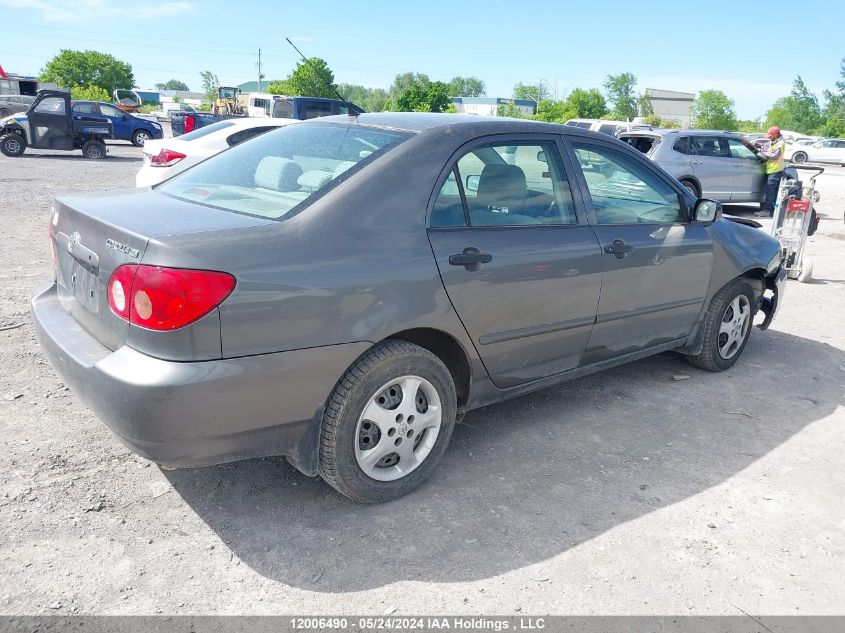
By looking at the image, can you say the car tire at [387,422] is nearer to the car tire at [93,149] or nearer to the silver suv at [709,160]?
the silver suv at [709,160]

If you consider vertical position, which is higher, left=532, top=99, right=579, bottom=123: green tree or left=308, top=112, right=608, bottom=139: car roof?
left=532, top=99, right=579, bottom=123: green tree

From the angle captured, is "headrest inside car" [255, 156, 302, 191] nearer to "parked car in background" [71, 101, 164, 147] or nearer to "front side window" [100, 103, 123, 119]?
"parked car in background" [71, 101, 164, 147]

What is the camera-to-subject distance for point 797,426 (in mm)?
4336

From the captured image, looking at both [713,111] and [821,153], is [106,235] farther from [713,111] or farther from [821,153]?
[713,111]

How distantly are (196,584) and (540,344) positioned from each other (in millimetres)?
1994

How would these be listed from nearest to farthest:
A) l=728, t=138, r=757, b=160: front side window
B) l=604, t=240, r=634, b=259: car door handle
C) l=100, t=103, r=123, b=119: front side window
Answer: l=604, t=240, r=634, b=259: car door handle < l=728, t=138, r=757, b=160: front side window < l=100, t=103, r=123, b=119: front side window

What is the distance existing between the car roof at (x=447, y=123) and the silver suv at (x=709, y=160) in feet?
36.3

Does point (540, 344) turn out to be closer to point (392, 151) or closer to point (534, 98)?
point (392, 151)

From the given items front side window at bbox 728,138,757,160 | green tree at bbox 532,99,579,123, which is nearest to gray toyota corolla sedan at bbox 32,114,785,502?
front side window at bbox 728,138,757,160

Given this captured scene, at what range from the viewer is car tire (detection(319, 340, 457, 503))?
2949 millimetres

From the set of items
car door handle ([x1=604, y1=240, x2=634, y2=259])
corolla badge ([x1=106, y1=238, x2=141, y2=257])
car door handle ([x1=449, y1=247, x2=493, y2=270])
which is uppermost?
corolla badge ([x1=106, y1=238, x2=141, y2=257])

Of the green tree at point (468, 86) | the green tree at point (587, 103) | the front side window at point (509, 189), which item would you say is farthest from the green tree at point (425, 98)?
the green tree at point (468, 86)

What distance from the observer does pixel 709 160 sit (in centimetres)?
1454

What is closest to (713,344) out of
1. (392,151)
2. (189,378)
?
(392,151)
